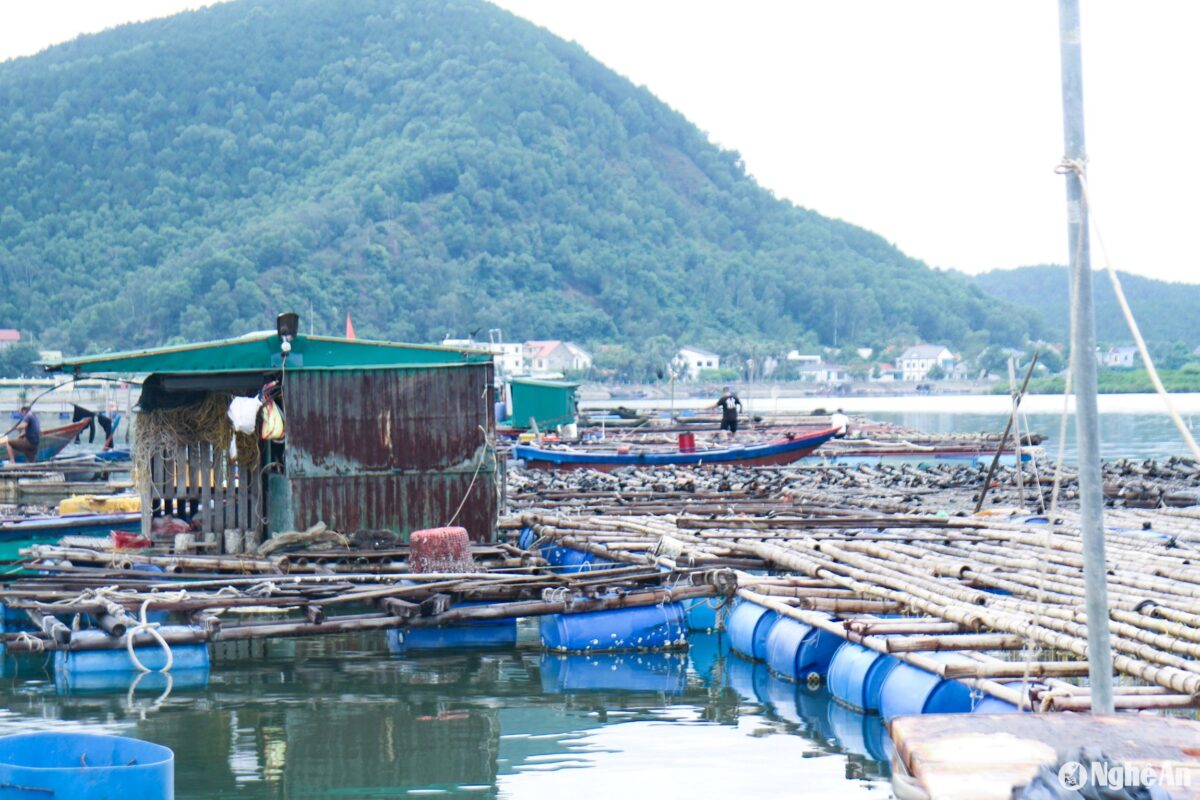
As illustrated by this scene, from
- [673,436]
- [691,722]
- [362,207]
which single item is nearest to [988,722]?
[691,722]

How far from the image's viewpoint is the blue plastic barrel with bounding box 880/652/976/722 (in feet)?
32.0

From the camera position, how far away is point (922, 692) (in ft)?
32.9

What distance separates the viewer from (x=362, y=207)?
528ft

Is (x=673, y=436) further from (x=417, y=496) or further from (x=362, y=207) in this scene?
(x=362, y=207)

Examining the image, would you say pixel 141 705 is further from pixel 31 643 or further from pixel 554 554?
pixel 554 554

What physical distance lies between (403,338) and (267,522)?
424 feet

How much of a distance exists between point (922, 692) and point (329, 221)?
151m

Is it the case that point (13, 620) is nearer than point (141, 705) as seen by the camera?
No

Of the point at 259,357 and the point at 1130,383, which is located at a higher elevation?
the point at 259,357

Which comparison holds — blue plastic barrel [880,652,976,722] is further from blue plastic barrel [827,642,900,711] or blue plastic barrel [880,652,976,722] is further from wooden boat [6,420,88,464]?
wooden boat [6,420,88,464]

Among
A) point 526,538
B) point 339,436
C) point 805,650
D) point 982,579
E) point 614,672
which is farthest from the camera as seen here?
point 526,538

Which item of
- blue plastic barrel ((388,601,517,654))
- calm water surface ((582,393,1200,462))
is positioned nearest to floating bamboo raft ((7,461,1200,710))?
blue plastic barrel ((388,601,517,654))

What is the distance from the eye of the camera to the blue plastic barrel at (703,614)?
1544cm

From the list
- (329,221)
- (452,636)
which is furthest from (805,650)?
(329,221)
